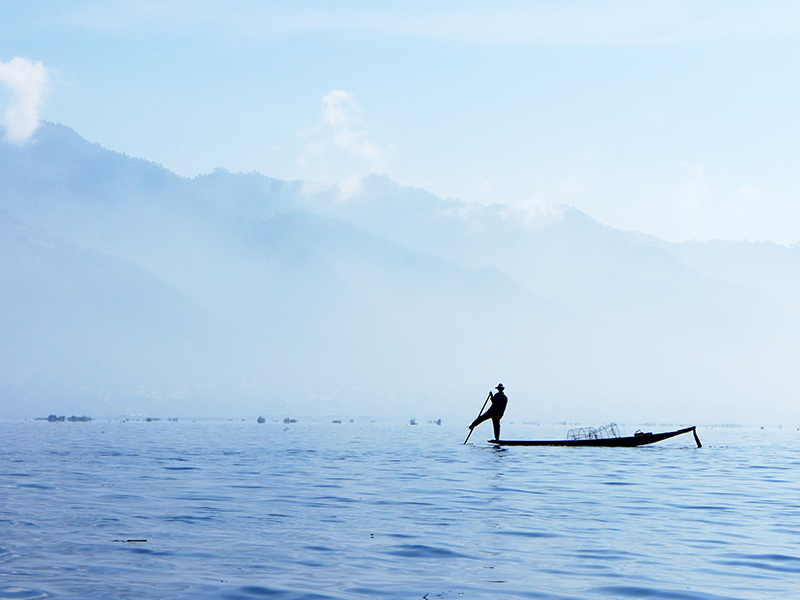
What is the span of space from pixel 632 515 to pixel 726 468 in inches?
842

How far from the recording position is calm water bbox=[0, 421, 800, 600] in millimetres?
13625

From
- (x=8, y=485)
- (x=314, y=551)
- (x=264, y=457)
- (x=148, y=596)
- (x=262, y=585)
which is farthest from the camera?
(x=264, y=457)

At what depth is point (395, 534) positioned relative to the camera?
731 inches

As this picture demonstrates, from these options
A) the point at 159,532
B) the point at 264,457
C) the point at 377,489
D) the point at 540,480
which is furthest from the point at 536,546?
the point at 264,457

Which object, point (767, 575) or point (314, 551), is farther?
point (314, 551)

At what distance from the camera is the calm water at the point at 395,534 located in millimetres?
13625

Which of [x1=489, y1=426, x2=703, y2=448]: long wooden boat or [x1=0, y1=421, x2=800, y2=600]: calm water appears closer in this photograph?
[x1=0, y1=421, x2=800, y2=600]: calm water

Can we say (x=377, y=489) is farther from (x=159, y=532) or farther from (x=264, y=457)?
(x=264, y=457)

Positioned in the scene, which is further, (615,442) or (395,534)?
(615,442)

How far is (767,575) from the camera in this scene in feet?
48.5

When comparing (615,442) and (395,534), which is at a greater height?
(615,442)

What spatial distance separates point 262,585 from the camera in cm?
1351

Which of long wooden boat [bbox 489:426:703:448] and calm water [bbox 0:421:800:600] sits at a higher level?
long wooden boat [bbox 489:426:703:448]

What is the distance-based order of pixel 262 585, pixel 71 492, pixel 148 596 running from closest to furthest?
1. pixel 148 596
2. pixel 262 585
3. pixel 71 492
